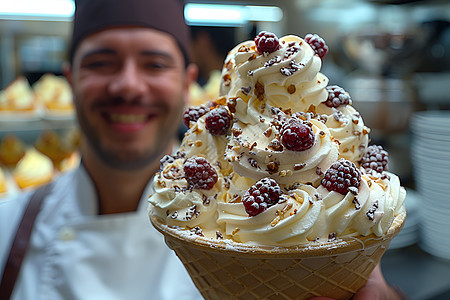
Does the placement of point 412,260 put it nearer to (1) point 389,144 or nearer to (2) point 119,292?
(1) point 389,144

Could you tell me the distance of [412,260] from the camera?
6.59 feet

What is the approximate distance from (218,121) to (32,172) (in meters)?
2.19

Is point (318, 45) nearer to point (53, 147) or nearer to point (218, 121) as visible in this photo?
point (218, 121)

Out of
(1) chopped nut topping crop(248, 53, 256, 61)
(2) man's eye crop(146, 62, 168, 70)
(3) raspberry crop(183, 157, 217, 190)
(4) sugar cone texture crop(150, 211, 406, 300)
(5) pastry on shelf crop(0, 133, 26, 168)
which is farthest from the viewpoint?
(5) pastry on shelf crop(0, 133, 26, 168)

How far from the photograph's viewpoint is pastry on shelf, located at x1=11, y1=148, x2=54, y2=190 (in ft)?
9.10

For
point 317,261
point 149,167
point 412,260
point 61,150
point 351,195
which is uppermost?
point 351,195

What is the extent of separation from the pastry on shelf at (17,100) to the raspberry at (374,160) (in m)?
2.65

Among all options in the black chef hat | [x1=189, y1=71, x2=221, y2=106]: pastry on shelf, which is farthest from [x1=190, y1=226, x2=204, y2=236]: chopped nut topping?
[x1=189, y1=71, x2=221, y2=106]: pastry on shelf

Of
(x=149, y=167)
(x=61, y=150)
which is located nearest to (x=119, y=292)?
(x=149, y=167)

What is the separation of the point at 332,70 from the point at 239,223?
4.02 metres

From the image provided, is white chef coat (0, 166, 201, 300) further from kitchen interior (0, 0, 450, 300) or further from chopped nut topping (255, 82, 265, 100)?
chopped nut topping (255, 82, 265, 100)

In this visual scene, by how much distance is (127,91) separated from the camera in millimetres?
1895

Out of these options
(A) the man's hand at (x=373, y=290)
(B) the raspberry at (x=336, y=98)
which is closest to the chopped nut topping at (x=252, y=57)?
(B) the raspberry at (x=336, y=98)

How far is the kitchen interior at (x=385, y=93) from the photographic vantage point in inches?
77.4
